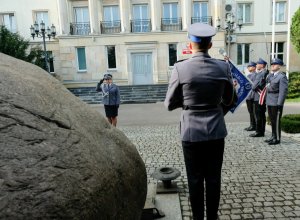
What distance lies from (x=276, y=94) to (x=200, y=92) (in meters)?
4.91

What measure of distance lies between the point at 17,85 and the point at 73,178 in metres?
0.84

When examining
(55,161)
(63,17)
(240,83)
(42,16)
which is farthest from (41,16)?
(55,161)

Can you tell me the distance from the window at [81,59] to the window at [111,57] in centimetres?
228

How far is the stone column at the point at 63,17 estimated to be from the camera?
2642 cm

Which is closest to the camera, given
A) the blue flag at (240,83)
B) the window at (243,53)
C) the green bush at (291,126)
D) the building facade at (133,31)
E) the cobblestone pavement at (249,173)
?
the cobblestone pavement at (249,173)

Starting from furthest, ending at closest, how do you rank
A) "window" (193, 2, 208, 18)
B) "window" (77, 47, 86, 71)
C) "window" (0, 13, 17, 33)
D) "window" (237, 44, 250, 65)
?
"window" (237, 44, 250, 65)
"window" (0, 13, 17, 33)
"window" (193, 2, 208, 18)
"window" (77, 47, 86, 71)

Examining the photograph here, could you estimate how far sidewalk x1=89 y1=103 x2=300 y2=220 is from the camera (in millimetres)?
3662

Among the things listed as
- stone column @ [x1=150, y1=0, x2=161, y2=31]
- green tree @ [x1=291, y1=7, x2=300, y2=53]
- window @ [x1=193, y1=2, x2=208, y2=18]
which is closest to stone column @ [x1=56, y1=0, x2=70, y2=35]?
stone column @ [x1=150, y1=0, x2=161, y2=31]

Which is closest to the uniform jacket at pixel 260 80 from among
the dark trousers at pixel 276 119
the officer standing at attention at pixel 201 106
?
the dark trousers at pixel 276 119

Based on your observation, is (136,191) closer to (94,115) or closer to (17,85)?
(94,115)

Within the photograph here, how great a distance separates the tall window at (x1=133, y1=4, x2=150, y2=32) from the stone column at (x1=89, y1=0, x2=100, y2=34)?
344cm

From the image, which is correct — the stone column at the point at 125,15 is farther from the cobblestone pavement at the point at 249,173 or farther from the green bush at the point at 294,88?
the cobblestone pavement at the point at 249,173

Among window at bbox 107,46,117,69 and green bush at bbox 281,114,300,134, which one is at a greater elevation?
window at bbox 107,46,117,69

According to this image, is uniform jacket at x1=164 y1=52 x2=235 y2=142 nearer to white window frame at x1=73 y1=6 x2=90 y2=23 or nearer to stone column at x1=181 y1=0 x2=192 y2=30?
stone column at x1=181 y1=0 x2=192 y2=30
